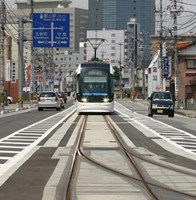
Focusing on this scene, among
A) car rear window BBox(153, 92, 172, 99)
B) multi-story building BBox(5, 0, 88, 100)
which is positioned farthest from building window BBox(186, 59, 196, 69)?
car rear window BBox(153, 92, 172, 99)

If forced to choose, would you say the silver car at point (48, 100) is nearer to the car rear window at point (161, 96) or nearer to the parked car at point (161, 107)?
the car rear window at point (161, 96)

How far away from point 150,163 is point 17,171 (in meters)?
3.26

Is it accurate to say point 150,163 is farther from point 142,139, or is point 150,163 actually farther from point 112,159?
point 142,139

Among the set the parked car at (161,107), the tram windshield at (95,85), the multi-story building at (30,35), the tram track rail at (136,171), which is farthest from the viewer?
the multi-story building at (30,35)

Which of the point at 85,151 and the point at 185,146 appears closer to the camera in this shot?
the point at 85,151

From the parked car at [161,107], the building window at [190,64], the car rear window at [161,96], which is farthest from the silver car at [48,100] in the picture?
the building window at [190,64]

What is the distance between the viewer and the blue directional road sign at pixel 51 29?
160ft

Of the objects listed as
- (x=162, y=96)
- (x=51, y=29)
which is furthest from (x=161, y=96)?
(x=51, y=29)

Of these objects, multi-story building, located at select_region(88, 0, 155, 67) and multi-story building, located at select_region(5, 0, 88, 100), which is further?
multi-story building, located at select_region(88, 0, 155, 67)

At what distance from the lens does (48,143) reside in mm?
18641

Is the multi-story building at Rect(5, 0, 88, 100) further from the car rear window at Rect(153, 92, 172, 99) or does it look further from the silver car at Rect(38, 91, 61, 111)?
the car rear window at Rect(153, 92, 172, 99)

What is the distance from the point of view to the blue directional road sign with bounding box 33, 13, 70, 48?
48656 millimetres

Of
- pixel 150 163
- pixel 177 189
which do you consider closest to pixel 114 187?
pixel 177 189

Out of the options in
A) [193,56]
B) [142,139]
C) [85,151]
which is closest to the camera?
[85,151]
